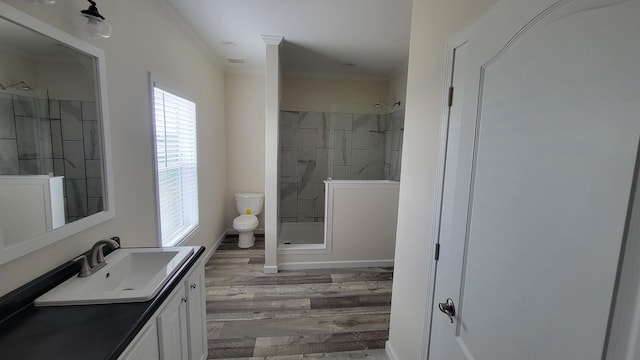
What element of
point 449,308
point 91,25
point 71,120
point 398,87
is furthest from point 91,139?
point 398,87

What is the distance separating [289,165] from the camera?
14.5ft

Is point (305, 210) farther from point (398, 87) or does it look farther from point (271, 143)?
point (398, 87)

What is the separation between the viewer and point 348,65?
3.79 m

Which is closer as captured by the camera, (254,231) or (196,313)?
(196,313)

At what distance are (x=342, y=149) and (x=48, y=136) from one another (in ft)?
10.5

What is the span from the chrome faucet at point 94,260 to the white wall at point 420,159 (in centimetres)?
168

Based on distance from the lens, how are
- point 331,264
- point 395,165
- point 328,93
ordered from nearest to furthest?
point 331,264, point 395,165, point 328,93

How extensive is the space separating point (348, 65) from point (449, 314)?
138 inches

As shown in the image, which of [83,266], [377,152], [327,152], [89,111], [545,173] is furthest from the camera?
[327,152]

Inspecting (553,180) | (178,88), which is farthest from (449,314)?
(178,88)

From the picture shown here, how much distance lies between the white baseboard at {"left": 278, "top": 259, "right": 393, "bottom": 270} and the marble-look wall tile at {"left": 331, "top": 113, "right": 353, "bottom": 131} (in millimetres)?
1921

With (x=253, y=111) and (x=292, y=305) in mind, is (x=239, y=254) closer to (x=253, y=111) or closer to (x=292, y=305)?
→ (x=292, y=305)

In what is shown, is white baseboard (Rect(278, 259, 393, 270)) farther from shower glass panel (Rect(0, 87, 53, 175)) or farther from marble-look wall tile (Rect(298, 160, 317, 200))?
shower glass panel (Rect(0, 87, 53, 175))

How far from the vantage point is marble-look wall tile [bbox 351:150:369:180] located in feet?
12.4
